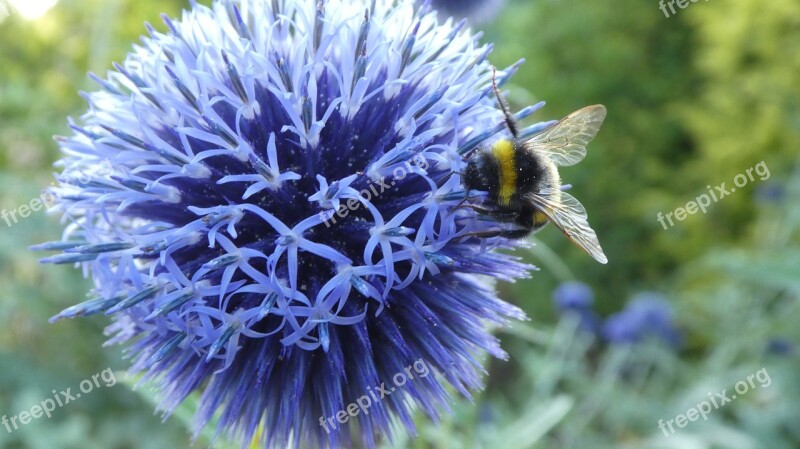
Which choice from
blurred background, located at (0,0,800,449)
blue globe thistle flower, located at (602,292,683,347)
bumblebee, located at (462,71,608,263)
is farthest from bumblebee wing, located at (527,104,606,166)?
blue globe thistle flower, located at (602,292,683,347)

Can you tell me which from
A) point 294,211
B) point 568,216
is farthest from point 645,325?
point 294,211

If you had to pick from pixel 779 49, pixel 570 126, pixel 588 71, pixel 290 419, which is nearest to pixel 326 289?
pixel 290 419

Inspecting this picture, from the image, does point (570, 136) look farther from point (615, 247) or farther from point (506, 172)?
point (615, 247)

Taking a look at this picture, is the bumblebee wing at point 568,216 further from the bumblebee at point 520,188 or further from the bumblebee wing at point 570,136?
the bumblebee wing at point 570,136

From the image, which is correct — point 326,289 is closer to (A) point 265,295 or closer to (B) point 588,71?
(A) point 265,295

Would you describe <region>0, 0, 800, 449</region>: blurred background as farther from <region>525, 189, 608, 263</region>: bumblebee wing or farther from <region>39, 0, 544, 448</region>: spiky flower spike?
<region>525, 189, 608, 263</region>: bumblebee wing
